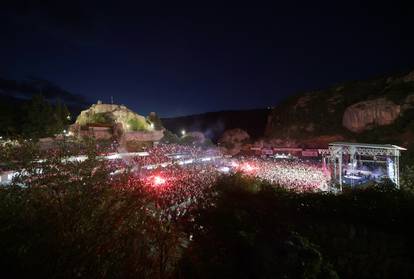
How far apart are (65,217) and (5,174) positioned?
8925mm

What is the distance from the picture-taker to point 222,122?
4806 inches

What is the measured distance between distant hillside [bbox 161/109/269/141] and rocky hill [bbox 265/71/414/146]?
3958cm

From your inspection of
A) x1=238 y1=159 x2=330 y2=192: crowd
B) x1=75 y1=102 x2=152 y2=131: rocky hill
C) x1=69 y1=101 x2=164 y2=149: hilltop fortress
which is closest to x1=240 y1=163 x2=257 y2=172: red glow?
x1=238 y1=159 x2=330 y2=192: crowd

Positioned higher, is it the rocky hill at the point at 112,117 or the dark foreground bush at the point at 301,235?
the rocky hill at the point at 112,117

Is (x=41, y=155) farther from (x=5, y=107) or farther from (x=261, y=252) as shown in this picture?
(x=5, y=107)

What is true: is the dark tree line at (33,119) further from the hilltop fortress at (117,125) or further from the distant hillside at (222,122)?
the distant hillside at (222,122)

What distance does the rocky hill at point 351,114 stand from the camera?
130ft

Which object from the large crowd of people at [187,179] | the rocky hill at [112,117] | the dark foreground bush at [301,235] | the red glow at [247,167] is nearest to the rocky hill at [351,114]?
the red glow at [247,167]

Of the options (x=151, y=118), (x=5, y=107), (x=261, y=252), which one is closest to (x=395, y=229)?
(x=261, y=252)

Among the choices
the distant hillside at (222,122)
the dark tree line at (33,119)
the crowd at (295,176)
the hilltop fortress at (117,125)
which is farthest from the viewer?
the distant hillside at (222,122)

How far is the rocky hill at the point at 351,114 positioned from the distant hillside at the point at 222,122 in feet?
130

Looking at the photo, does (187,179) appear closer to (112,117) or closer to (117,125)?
(117,125)

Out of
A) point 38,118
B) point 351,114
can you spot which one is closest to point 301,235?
point 38,118

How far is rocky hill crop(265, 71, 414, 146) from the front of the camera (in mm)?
39625
